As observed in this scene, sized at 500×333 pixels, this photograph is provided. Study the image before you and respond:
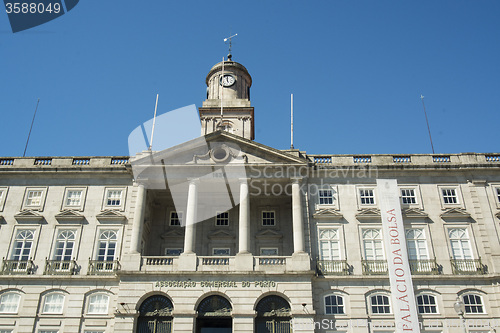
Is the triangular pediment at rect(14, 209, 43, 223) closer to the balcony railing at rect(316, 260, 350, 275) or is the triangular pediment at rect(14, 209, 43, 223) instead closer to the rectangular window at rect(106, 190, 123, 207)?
the rectangular window at rect(106, 190, 123, 207)

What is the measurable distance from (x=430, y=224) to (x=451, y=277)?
4.13m

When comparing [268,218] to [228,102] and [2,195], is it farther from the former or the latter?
[2,195]

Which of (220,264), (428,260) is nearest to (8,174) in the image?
(220,264)

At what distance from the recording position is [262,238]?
36.3 metres

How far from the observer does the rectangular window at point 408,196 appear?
35.3 m

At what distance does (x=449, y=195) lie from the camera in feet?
117

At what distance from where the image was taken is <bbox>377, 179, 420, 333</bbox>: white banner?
2906cm

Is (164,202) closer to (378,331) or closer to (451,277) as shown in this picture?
(378,331)

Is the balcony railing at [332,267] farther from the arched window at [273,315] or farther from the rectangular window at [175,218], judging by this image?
the rectangular window at [175,218]

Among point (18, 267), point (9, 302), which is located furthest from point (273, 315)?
point (18, 267)

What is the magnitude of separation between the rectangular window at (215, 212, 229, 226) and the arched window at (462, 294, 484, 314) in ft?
58.2

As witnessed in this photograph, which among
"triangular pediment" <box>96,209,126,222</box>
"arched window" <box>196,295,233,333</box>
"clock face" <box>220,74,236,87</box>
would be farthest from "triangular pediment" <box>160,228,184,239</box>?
"clock face" <box>220,74,236,87</box>

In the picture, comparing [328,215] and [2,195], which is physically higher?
[2,195]

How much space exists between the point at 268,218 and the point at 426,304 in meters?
12.9
